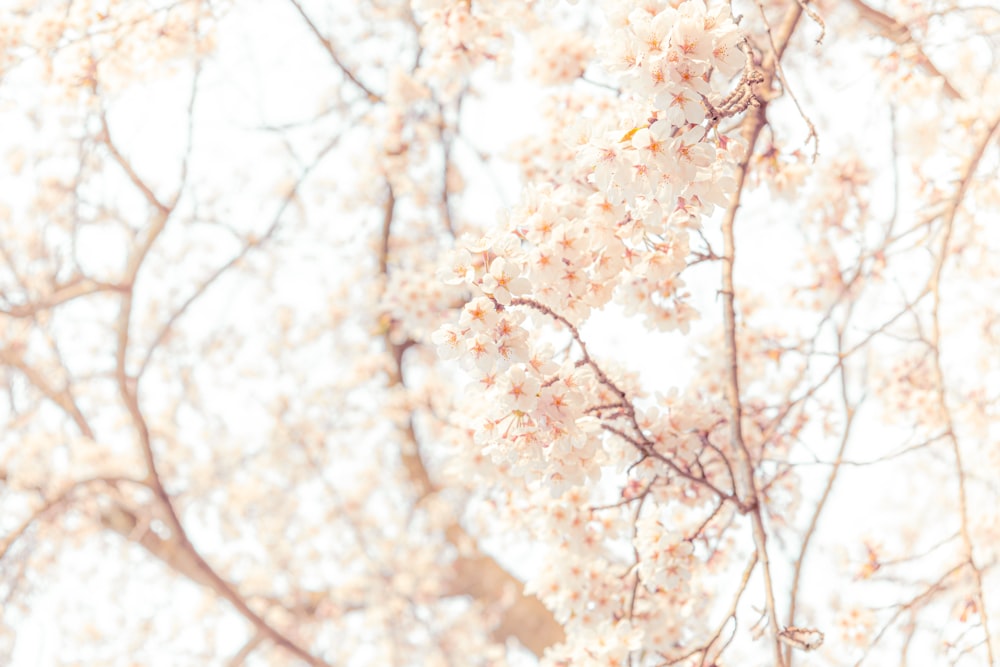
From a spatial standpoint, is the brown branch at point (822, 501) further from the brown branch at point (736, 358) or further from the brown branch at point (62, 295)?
the brown branch at point (62, 295)

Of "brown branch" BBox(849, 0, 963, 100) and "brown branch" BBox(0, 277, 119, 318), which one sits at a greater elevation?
"brown branch" BBox(849, 0, 963, 100)

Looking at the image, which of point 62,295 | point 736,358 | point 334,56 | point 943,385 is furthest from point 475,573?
point 736,358

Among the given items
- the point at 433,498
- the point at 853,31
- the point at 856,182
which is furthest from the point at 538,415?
the point at 433,498

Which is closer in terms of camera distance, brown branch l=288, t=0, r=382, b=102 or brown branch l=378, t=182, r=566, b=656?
brown branch l=288, t=0, r=382, b=102

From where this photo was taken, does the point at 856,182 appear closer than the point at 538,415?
No

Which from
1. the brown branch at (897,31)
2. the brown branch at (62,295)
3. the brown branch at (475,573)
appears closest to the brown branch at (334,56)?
the brown branch at (475,573)

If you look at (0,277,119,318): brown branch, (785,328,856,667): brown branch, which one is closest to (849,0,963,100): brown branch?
(785,328,856,667): brown branch

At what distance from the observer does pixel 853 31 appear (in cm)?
359

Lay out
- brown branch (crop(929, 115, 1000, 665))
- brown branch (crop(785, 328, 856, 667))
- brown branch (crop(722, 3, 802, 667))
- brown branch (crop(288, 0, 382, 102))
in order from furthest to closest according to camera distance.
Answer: brown branch (crop(288, 0, 382, 102)), brown branch (crop(785, 328, 856, 667)), brown branch (crop(929, 115, 1000, 665)), brown branch (crop(722, 3, 802, 667))

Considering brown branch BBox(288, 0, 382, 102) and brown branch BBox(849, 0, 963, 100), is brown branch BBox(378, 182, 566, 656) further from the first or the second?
brown branch BBox(849, 0, 963, 100)

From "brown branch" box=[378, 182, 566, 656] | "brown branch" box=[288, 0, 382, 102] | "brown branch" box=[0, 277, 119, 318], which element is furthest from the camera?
"brown branch" box=[378, 182, 566, 656]

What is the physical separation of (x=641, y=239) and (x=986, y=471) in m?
2.71

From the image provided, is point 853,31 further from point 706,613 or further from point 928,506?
point 928,506

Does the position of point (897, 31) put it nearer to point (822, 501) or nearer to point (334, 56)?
point (822, 501)
